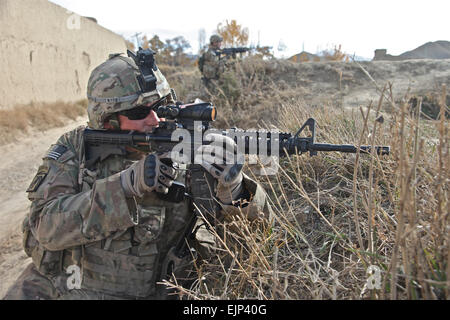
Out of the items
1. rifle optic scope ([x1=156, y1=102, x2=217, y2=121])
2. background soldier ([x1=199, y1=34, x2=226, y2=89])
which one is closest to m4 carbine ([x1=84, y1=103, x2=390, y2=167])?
rifle optic scope ([x1=156, y1=102, x2=217, y2=121])

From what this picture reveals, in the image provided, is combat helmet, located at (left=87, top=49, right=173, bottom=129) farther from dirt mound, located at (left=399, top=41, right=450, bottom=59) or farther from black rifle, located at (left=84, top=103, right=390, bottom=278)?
dirt mound, located at (left=399, top=41, right=450, bottom=59)

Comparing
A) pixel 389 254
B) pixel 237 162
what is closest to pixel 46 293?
pixel 237 162

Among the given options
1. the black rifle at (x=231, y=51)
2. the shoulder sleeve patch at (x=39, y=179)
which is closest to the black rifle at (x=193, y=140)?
the shoulder sleeve patch at (x=39, y=179)

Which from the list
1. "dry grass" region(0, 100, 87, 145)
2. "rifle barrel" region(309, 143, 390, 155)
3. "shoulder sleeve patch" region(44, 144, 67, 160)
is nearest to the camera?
"rifle barrel" region(309, 143, 390, 155)

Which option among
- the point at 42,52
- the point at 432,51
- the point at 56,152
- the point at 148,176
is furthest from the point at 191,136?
the point at 432,51

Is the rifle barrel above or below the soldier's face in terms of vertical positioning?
below

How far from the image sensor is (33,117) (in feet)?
30.5

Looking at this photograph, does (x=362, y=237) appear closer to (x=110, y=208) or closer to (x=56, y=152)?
(x=110, y=208)

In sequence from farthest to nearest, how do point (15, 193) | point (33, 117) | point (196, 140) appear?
point (33, 117)
point (15, 193)
point (196, 140)

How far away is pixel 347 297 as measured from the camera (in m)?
1.30

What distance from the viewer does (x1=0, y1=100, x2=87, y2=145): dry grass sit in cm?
806

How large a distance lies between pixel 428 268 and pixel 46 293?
8.38 ft

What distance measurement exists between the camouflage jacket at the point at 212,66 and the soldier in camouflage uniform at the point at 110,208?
22.7 feet

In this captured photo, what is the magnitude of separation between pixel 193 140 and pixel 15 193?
17.4 feet
